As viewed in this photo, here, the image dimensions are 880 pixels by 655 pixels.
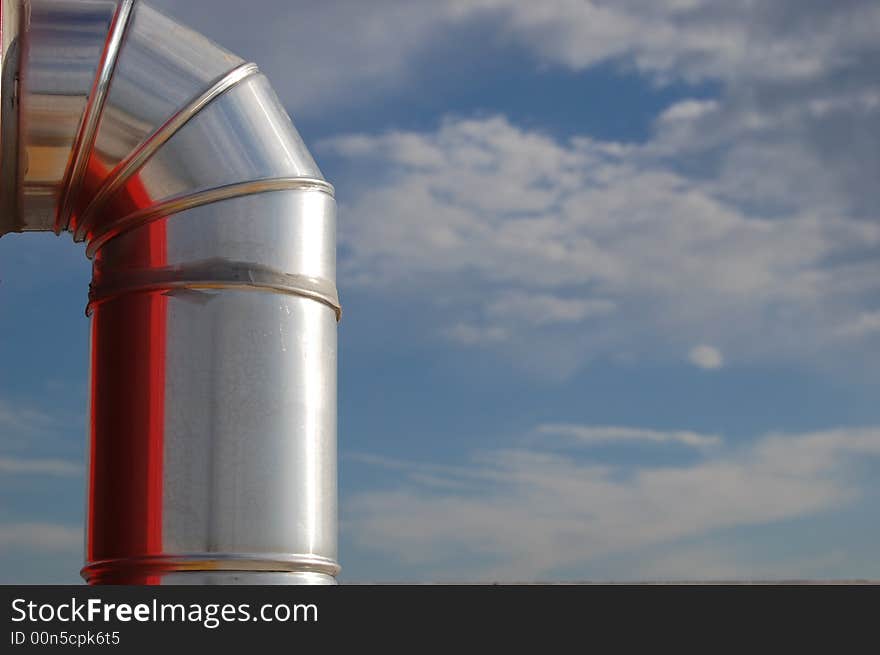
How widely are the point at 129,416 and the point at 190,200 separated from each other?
1.27 metres

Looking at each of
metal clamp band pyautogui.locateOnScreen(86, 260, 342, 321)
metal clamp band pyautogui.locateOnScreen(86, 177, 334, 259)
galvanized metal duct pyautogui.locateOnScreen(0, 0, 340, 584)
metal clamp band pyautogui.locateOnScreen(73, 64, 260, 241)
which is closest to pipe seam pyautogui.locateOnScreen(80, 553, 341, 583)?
galvanized metal duct pyautogui.locateOnScreen(0, 0, 340, 584)

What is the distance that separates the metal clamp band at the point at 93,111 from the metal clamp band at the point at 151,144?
0.44ft

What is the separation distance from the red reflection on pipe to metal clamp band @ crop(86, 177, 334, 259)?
5 cm

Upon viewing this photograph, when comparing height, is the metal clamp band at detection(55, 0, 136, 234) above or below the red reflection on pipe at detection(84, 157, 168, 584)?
above

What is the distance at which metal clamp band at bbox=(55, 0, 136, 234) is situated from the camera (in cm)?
691

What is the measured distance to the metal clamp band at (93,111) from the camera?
691 centimetres

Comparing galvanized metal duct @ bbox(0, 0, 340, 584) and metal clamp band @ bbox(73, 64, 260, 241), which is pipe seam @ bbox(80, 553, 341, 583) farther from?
metal clamp band @ bbox(73, 64, 260, 241)

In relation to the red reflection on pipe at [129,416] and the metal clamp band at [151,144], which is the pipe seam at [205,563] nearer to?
the red reflection on pipe at [129,416]

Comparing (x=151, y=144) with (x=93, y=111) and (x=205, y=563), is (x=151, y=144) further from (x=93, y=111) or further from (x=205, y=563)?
(x=205, y=563)

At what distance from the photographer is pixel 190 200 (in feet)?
23.0

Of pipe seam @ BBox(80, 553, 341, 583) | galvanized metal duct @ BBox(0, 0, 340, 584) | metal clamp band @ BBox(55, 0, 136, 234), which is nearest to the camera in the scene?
pipe seam @ BBox(80, 553, 341, 583)

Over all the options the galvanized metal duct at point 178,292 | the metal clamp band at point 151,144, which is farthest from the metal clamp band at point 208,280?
the metal clamp band at point 151,144

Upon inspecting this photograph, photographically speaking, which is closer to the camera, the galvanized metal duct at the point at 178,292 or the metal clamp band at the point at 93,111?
the galvanized metal duct at the point at 178,292
